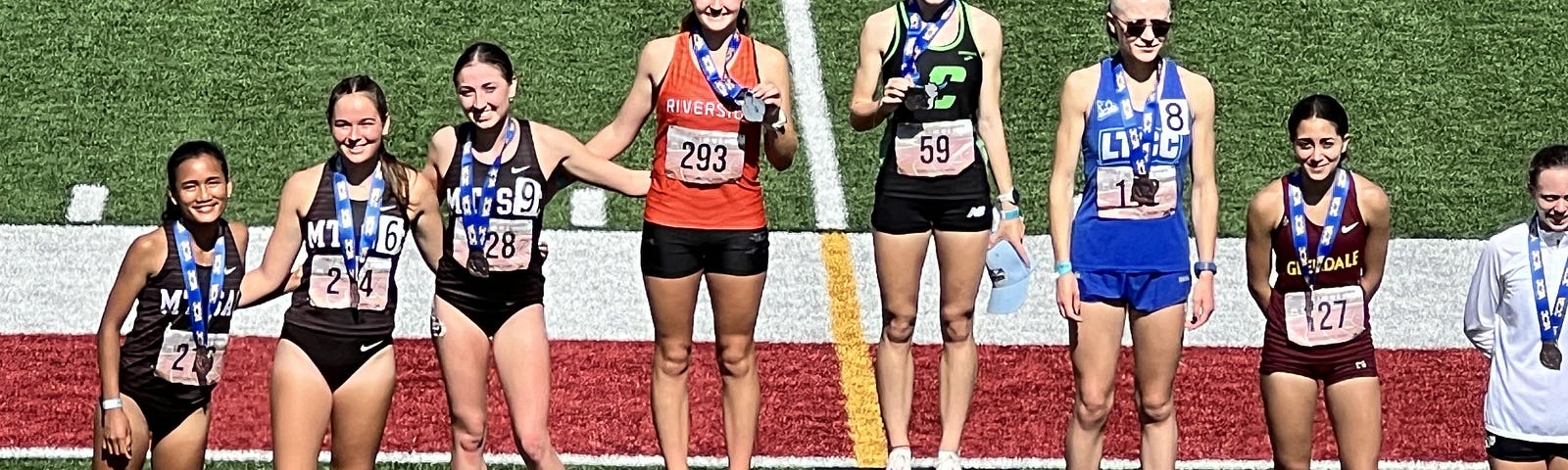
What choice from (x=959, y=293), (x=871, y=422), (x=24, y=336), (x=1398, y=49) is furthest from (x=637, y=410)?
(x=1398, y=49)

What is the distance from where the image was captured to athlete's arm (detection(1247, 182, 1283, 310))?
856 cm

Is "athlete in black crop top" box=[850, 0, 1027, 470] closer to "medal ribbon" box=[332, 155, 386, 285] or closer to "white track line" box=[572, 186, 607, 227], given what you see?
"medal ribbon" box=[332, 155, 386, 285]

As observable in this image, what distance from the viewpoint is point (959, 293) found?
8.98 meters

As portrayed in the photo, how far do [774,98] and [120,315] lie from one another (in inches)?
98.6

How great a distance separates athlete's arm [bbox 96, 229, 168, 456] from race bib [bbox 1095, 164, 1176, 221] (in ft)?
11.4

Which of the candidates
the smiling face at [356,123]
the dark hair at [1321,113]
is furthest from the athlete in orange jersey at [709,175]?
the dark hair at [1321,113]

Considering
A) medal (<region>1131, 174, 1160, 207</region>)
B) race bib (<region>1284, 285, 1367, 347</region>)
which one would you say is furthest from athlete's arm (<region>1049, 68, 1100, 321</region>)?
race bib (<region>1284, 285, 1367, 347</region>)

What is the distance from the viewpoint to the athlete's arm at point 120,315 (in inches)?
316

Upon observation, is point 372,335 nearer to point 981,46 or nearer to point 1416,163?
point 981,46

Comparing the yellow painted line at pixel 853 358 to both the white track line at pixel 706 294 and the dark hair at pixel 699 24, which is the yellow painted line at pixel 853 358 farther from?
the dark hair at pixel 699 24

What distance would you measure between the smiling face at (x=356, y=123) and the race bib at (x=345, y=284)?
38 cm

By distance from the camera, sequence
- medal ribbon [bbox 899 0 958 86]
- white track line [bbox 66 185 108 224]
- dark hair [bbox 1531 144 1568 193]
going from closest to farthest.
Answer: dark hair [bbox 1531 144 1568 193]
medal ribbon [bbox 899 0 958 86]
white track line [bbox 66 185 108 224]

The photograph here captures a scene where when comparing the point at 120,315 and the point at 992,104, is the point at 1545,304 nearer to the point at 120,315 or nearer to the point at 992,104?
the point at 992,104

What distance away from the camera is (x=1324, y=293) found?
855cm
